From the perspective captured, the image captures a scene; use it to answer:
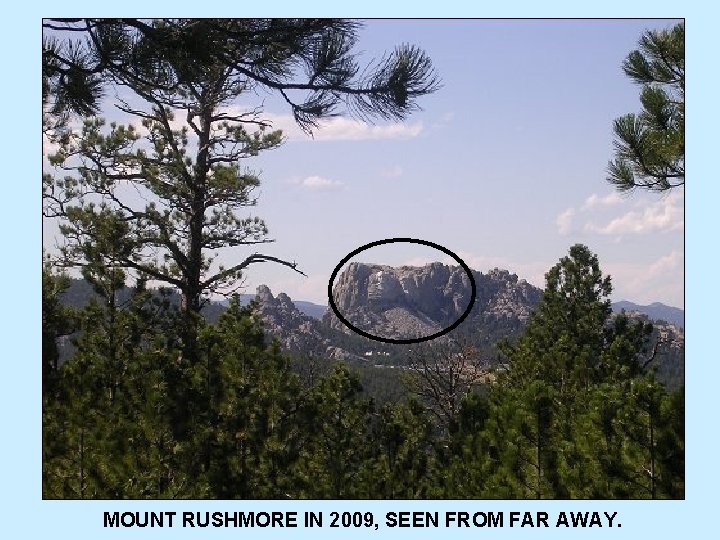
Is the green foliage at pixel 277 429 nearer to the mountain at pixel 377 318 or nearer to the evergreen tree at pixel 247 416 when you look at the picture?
the evergreen tree at pixel 247 416

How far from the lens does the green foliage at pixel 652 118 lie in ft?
23.4

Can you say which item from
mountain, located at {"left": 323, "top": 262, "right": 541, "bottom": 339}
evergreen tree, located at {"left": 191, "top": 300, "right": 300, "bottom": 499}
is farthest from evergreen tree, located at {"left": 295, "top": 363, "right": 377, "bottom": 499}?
mountain, located at {"left": 323, "top": 262, "right": 541, "bottom": 339}

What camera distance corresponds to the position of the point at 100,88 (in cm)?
547

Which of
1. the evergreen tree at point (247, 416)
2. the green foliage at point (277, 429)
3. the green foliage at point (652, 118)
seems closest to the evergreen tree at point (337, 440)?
the green foliage at point (277, 429)

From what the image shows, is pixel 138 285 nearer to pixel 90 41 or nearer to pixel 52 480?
pixel 52 480

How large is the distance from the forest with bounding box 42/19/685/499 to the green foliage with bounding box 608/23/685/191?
25 millimetres

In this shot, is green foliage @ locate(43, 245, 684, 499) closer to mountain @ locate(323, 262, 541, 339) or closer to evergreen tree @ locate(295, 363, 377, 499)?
evergreen tree @ locate(295, 363, 377, 499)

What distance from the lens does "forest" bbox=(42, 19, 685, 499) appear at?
17.9 ft

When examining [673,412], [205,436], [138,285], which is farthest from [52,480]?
[673,412]

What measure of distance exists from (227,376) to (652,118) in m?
4.14

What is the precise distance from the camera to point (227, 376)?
20.4ft

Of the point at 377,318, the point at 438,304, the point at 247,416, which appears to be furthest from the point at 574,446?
the point at 438,304

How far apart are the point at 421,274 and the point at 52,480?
15334 mm

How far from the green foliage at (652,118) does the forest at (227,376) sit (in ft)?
0.08
